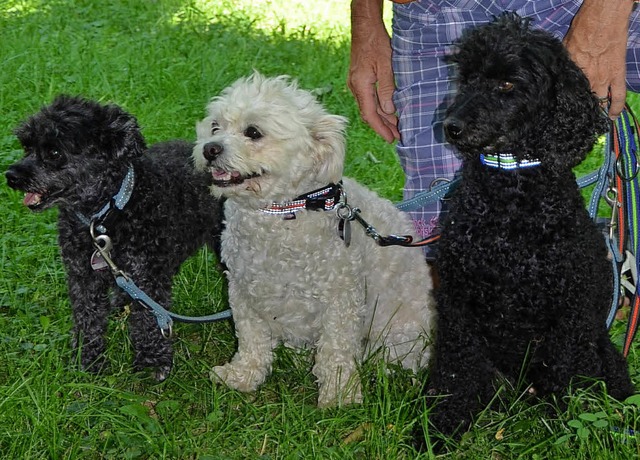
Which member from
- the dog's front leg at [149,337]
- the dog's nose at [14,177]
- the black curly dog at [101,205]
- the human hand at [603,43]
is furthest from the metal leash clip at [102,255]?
the human hand at [603,43]

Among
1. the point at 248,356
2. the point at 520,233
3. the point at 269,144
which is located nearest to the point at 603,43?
the point at 520,233

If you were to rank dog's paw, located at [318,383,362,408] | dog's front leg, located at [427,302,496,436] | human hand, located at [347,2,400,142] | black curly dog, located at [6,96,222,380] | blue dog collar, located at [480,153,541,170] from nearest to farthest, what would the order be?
1. blue dog collar, located at [480,153,541,170]
2. dog's front leg, located at [427,302,496,436]
3. dog's paw, located at [318,383,362,408]
4. black curly dog, located at [6,96,222,380]
5. human hand, located at [347,2,400,142]

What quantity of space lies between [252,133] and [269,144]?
87mm

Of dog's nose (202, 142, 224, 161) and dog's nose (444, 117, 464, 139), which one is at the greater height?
dog's nose (444, 117, 464, 139)

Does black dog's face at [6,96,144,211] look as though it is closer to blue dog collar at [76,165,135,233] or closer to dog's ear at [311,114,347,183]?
blue dog collar at [76,165,135,233]

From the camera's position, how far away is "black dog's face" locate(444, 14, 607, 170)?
8.86ft

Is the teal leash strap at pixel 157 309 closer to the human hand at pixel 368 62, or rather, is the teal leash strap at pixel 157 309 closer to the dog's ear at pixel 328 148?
the dog's ear at pixel 328 148

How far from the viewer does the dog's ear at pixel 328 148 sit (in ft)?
11.3

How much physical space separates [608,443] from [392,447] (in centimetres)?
79

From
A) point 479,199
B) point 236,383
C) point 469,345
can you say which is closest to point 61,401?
point 236,383

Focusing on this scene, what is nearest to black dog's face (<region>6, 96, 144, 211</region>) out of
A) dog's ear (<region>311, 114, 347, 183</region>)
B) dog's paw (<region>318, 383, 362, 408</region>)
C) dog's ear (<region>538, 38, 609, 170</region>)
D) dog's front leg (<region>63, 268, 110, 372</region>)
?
dog's front leg (<region>63, 268, 110, 372</region>)

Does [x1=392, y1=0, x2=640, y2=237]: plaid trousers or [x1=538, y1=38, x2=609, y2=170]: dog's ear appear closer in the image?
[x1=538, y1=38, x2=609, y2=170]: dog's ear

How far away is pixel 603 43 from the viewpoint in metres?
3.16

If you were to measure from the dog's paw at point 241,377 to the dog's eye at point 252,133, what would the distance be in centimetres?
109
